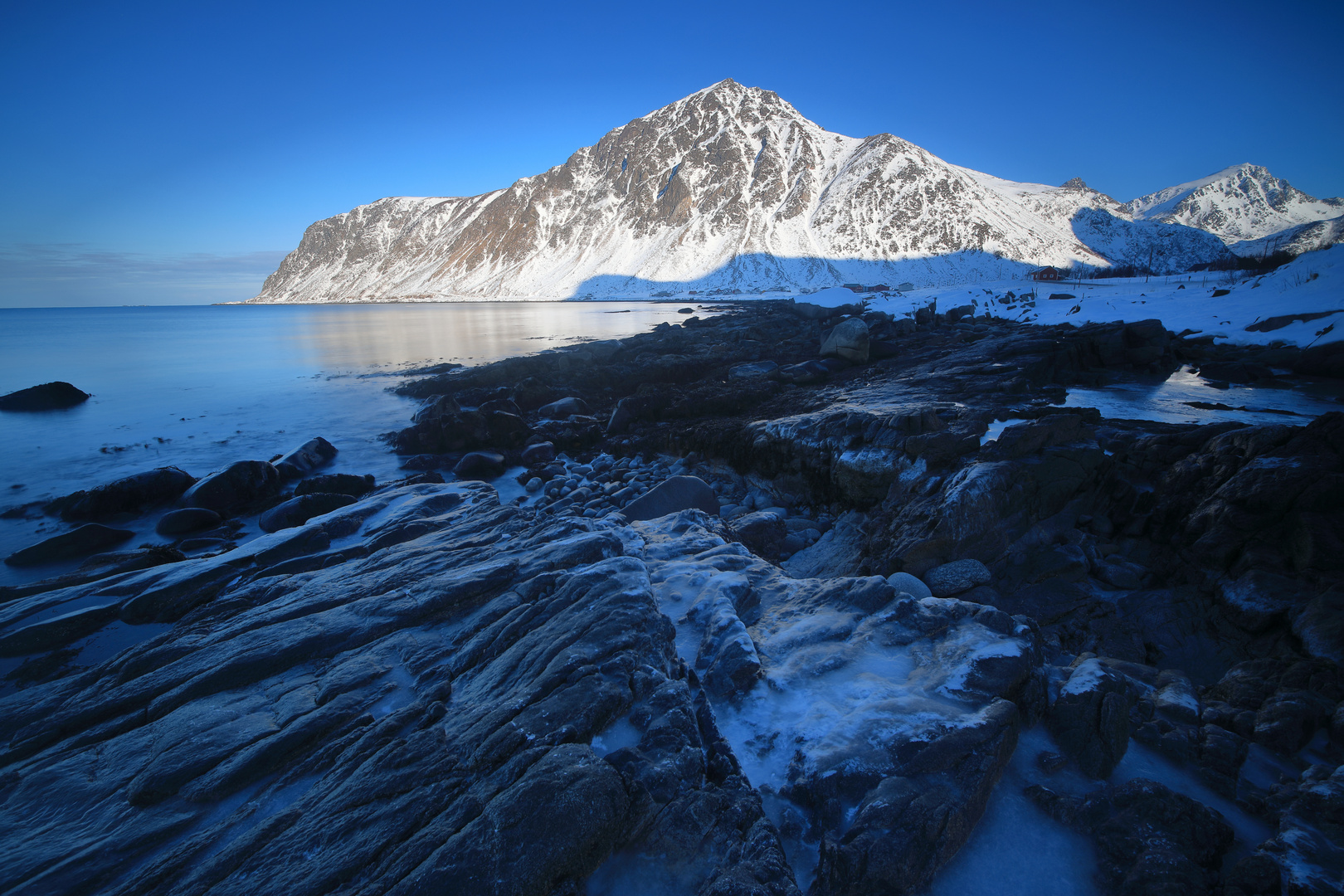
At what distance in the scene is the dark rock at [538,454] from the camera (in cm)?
1331

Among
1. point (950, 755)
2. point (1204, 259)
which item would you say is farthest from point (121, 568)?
point (1204, 259)

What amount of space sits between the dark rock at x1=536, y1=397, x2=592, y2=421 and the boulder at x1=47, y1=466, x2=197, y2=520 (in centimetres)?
895

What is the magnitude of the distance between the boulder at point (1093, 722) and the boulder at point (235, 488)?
44.9ft

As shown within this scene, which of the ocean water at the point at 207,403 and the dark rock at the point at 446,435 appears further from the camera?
the dark rock at the point at 446,435

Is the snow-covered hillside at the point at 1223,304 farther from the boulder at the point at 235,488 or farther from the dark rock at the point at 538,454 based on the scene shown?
the boulder at the point at 235,488

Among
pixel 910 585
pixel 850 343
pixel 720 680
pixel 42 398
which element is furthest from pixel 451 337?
pixel 720 680

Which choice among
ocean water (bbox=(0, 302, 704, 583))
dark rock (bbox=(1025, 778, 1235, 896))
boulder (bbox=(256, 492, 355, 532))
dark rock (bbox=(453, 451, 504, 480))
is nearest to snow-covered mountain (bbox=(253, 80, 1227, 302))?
ocean water (bbox=(0, 302, 704, 583))

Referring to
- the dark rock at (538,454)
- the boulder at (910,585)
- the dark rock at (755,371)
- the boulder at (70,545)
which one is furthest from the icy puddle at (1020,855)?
the dark rock at (755,371)

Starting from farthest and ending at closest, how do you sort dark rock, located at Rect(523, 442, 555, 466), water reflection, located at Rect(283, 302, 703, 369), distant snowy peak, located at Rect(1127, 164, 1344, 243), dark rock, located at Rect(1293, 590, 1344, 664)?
1. distant snowy peak, located at Rect(1127, 164, 1344, 243)
2. water reflection, located at Rect(283, 302, 703, 369)
3. dark rock, located at Rect(523, 442, 555, 466)
4. dark rock, located at Rect(1293, 590, 1344, 664)

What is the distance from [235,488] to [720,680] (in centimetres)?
1207

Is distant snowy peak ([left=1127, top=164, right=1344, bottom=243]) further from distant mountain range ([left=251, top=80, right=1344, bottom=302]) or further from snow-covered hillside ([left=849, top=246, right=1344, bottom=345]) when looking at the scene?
snow-covered hillside ([left=849, top=246, right=1344, bottom=345])

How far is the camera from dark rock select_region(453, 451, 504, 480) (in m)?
12.7

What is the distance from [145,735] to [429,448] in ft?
37.5

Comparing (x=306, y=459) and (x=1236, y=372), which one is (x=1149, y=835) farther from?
(x=1236, y=372)
